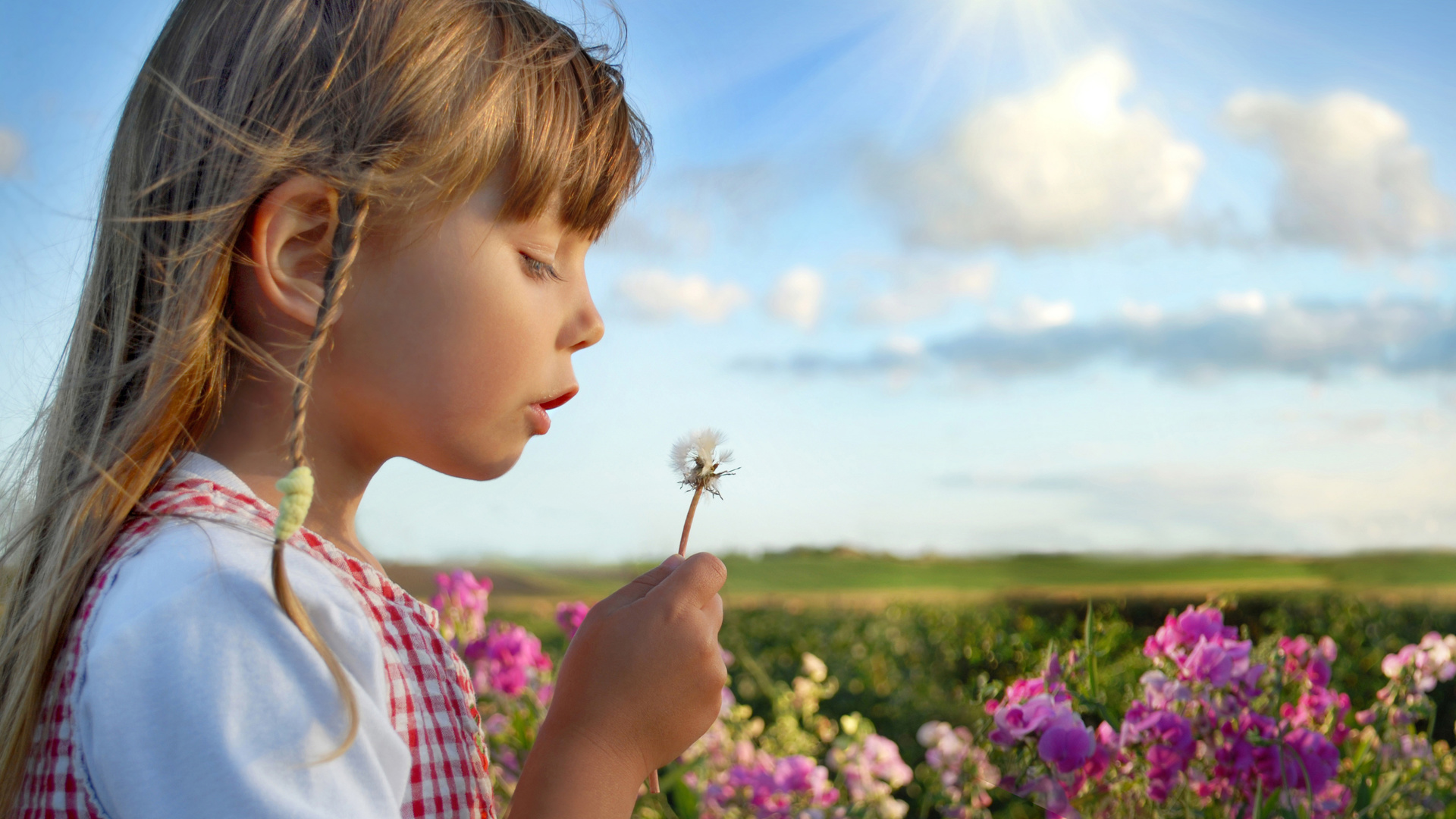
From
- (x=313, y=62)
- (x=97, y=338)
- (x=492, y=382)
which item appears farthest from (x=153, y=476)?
(x=313, y=62)

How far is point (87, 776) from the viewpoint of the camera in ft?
2.97

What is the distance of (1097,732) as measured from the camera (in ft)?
5.84

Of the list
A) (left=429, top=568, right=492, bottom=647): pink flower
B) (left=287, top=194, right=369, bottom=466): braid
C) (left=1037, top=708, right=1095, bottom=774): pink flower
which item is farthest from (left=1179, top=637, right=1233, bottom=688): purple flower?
(left=429, top=568, right=492, bottom=647): pink flower

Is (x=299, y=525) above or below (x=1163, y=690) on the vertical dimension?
above

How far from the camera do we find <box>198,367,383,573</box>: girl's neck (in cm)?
115

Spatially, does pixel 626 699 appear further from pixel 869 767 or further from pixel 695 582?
pixel 869 767

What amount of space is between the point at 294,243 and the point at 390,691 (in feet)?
1.68

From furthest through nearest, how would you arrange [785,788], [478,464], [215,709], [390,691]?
1. [785,788]
2. [478,464]
3. [390,691]
4. [215,709]

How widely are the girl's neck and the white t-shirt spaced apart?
8.7 inches

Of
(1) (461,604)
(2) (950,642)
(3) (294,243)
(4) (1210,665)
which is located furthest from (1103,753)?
(2) (950,642)

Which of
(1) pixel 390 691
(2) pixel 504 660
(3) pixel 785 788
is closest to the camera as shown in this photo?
(1) pixel 390 691

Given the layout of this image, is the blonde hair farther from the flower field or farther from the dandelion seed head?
the flower field

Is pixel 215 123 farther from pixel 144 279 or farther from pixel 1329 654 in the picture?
pixel 1329 654

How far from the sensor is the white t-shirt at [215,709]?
82 centimetres
